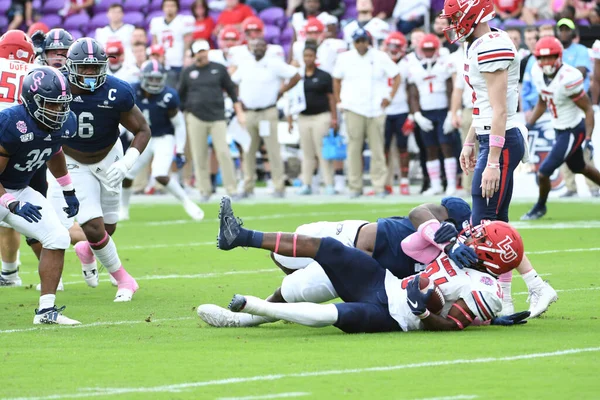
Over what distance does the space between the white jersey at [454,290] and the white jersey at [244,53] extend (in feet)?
37.9

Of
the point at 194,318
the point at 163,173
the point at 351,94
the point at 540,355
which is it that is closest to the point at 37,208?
the point at 194,318

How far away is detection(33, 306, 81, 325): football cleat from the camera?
25.1ft

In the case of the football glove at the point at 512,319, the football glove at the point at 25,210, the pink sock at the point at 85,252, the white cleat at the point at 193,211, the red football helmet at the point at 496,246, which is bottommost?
the white cleat at the point at 193,211

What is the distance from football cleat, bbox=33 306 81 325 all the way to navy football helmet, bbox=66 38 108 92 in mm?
1840

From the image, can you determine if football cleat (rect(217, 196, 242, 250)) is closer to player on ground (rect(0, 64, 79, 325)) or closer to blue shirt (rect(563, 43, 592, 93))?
player on ground (rect(0, 64, 79, 325))

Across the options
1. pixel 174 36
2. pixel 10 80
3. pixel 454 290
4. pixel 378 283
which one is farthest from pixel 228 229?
pixel 174 36

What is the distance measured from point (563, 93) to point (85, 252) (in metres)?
6.44

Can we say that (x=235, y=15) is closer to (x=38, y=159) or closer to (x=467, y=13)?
(x=38, y=159)

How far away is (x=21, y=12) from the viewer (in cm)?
2283

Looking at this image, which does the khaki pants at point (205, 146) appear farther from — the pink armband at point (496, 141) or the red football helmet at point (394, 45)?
the pink armband at point (496, 141)

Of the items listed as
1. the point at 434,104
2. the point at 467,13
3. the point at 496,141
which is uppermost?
the point at 467,13

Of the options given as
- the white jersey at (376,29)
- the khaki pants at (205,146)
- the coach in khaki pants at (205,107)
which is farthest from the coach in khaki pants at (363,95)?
the khaki pants at (205,146)

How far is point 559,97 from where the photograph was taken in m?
13.6

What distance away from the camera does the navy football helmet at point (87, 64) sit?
28.1 ft
